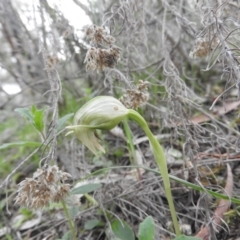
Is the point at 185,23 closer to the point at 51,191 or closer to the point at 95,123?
the point at 95,123

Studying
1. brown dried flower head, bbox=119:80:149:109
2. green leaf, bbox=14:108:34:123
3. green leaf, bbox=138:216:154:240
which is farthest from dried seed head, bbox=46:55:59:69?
green leaf, bbox=138:216:154:240

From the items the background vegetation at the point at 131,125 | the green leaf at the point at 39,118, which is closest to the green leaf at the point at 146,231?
the background vegetation at the point at 131,125

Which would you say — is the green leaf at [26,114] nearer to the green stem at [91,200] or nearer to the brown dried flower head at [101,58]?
the brown dried flower head at [101,58]

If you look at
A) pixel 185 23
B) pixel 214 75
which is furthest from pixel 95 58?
pixel 214 75

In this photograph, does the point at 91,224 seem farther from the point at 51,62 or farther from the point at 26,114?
the point at 51,62

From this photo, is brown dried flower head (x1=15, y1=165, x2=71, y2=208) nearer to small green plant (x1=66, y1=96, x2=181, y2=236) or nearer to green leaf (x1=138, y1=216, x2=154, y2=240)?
small green plant (x1=66, y1=96, x2=181, y2=236)

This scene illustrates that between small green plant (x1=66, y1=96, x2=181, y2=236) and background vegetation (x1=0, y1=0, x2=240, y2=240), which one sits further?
background vegetation (x1=0, y1=0, x2=240, y2=240)
